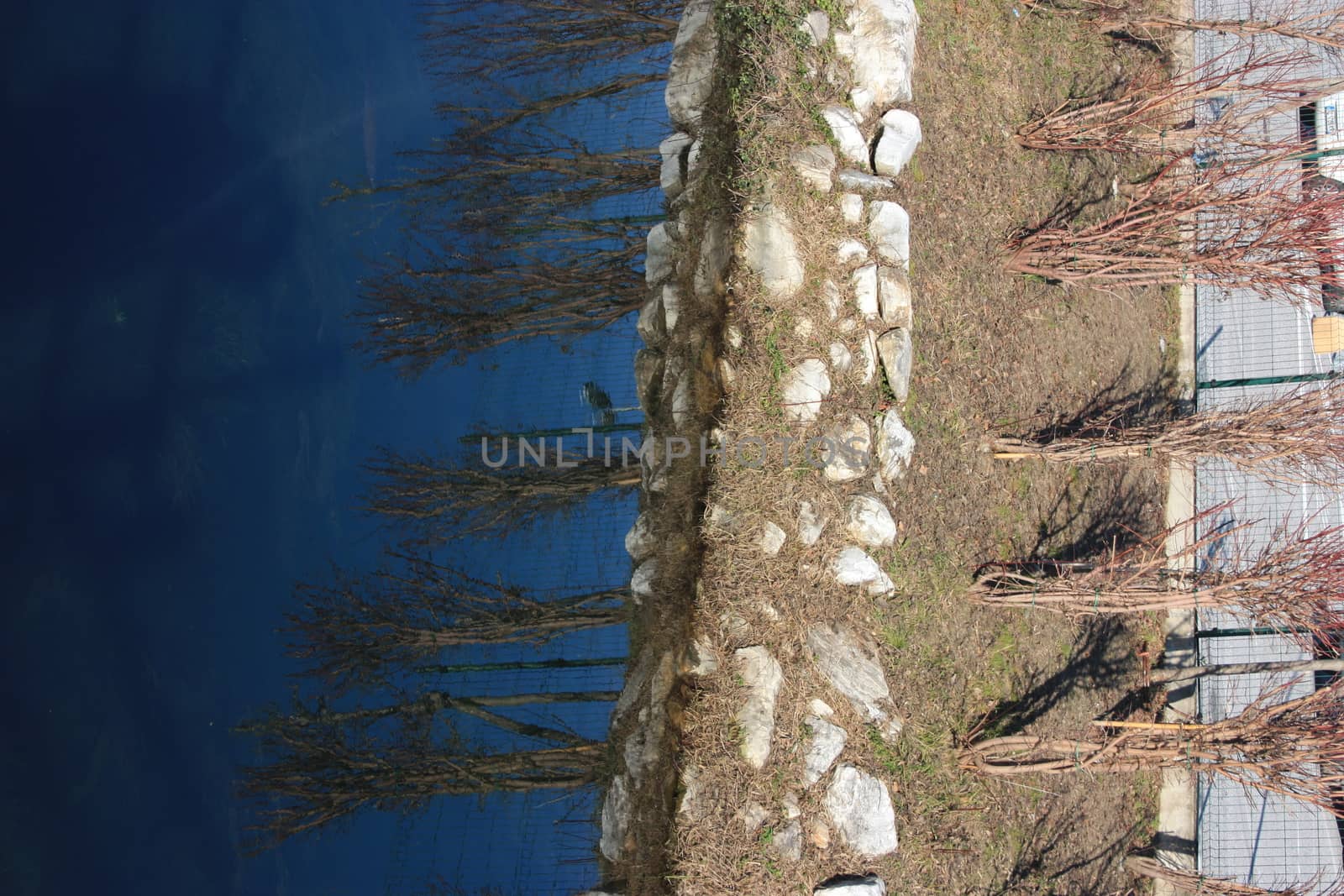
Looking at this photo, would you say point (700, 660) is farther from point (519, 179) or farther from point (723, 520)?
point (519, 179)

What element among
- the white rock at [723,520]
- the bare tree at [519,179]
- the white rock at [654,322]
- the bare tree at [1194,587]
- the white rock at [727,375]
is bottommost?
the bare tree at [1194,587]

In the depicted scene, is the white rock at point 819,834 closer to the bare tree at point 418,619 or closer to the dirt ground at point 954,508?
the dirt ground at point 954,508

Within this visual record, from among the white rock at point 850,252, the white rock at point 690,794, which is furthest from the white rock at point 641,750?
the white rock at point 850,252

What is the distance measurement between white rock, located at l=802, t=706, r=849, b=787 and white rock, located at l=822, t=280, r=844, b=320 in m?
1.89

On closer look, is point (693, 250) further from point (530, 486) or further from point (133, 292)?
point (133, 292)

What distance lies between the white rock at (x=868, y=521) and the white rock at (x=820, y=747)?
2.80ft

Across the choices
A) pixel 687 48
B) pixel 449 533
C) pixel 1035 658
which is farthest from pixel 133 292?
pixel 1035 658

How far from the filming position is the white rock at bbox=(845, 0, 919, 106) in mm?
5535

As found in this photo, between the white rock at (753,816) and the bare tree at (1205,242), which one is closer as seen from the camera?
the white rock at (753,816)

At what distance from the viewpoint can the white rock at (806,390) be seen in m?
5.05

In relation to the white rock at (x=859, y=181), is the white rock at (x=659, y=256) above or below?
below

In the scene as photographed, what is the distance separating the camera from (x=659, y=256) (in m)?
5.53

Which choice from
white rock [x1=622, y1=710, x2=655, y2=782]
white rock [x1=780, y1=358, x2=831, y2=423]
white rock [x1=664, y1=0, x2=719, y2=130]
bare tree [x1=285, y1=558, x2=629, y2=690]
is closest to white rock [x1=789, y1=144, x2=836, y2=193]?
white rock [x1=664, y1=0, x2=719, y2=130]

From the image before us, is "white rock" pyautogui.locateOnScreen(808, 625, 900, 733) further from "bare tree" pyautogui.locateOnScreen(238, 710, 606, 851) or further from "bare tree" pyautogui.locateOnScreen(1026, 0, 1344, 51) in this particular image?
"bare tree" pyautogui.locateOnScreen(1026, 0, 1344, 51)
